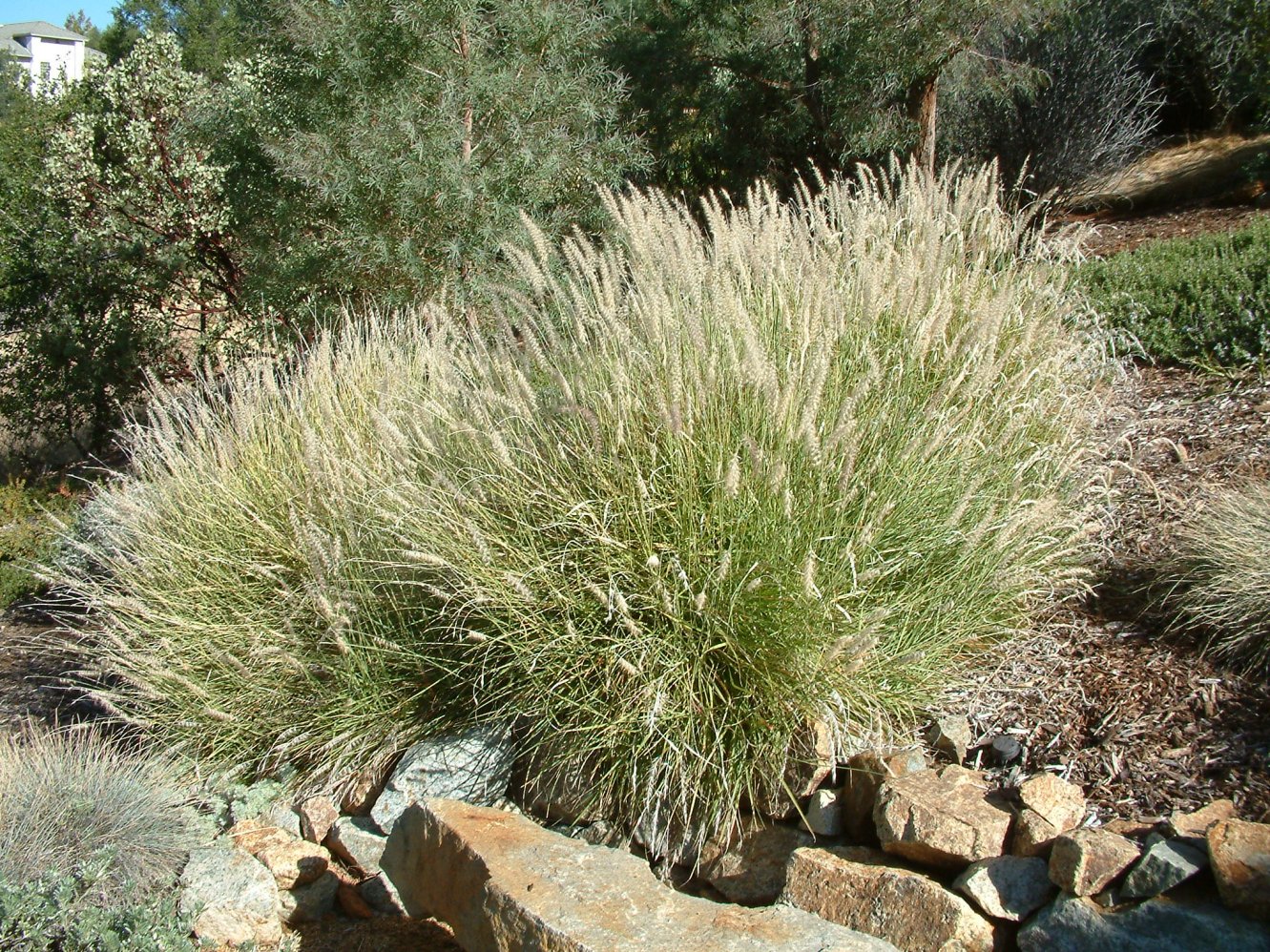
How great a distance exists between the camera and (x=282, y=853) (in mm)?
4102

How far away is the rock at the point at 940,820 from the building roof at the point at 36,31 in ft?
275

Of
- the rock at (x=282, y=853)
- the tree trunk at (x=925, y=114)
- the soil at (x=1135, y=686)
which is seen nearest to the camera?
the soil at (x=1135, y=686)

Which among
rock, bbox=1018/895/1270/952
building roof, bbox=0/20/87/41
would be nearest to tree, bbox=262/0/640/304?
rock, bbox=1018/895/1270/952

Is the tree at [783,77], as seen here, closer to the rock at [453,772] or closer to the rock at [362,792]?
the rock at [453,772]

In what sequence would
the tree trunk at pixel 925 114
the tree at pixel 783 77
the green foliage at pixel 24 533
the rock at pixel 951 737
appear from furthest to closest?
1. the tree trunk at pixel 925 114
2. the tree at pixel 783 77
3. the green foliage at pixel 24 533
4. the rock at pixel 951 737

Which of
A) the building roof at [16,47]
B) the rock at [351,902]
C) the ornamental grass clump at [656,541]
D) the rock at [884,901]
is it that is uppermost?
the building roof at [16,47]

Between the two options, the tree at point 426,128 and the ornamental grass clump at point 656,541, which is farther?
the tree at point 426,128

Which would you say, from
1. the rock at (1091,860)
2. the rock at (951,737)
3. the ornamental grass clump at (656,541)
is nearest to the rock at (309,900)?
the ornamental grass clump at (656,541)

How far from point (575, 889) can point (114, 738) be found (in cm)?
308

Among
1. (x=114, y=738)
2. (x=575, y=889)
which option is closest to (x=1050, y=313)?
(x=575, y=889)

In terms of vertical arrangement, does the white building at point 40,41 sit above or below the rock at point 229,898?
above

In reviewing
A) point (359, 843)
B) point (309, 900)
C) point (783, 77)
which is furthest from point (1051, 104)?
point (309, 900)

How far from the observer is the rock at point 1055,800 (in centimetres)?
310

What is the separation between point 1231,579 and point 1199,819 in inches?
39.9
